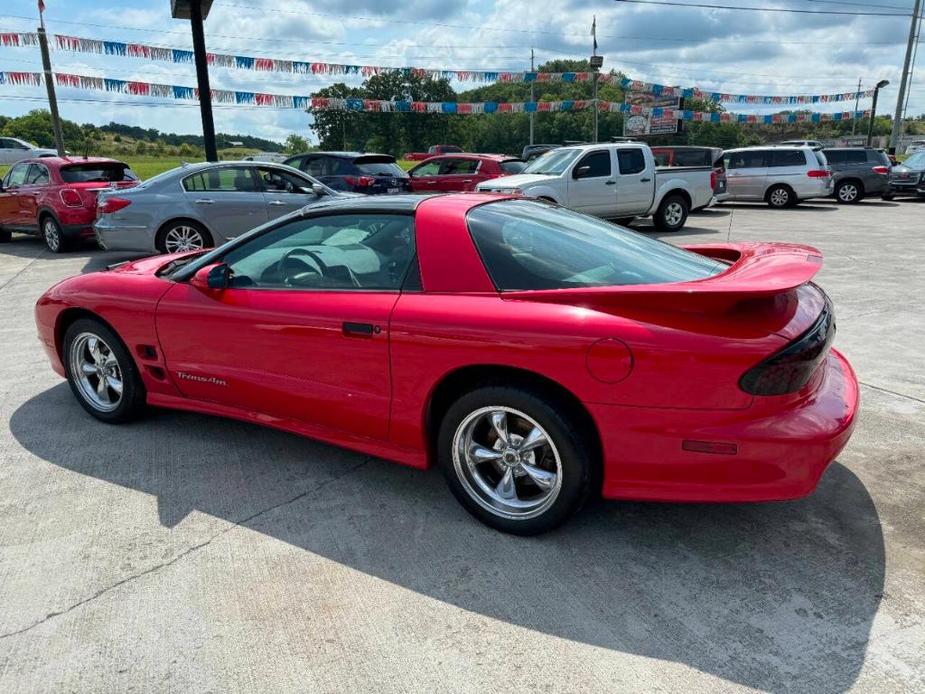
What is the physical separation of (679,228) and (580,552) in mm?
12846

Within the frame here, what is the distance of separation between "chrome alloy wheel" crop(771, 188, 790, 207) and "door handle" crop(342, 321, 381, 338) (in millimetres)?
19316

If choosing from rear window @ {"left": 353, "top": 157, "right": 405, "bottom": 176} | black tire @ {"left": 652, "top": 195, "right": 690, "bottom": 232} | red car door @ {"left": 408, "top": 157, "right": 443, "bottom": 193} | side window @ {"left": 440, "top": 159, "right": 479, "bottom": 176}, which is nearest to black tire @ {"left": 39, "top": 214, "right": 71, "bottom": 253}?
rear window @ {"left": 353, "top": 157, "right": 405, "bottom": 176}

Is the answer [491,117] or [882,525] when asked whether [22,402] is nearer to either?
[882,525]

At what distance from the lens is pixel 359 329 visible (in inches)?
125

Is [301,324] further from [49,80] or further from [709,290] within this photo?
[49,80]

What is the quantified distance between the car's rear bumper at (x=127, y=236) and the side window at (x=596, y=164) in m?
7.52

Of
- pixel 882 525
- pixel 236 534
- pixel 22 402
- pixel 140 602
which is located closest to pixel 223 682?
pixel 140 602

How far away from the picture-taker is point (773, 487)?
2.58m

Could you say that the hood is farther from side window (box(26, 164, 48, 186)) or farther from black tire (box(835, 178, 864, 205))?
black tire (box(835, 178, 864, 205))

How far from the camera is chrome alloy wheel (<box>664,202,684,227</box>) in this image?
1439 centimetres

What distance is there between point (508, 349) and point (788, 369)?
102 cm

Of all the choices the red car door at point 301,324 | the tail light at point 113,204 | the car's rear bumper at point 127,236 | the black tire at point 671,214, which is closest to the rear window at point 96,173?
the tail light at point 113,204

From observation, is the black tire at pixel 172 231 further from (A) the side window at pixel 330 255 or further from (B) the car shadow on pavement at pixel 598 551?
(A) the side window at pixel 330 255

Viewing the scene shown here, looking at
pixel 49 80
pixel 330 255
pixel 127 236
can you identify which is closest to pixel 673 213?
pixel 127 236
